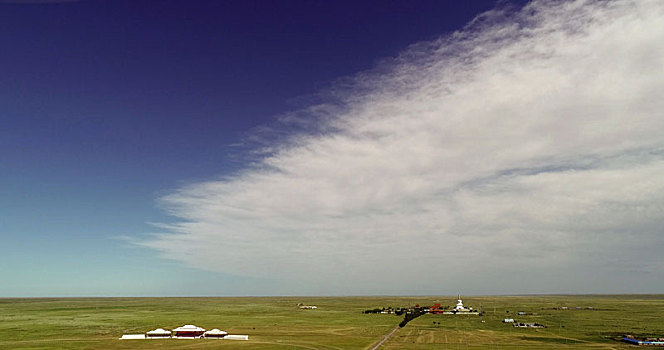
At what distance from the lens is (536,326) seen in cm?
13825

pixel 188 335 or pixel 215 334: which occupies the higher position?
pixel 215 334

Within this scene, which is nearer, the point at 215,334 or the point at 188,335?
the point at 215,334

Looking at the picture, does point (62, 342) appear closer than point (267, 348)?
No

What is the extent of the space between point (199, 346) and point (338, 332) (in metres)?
39.8

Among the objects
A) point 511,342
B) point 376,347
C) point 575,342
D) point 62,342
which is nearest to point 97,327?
point 62,342

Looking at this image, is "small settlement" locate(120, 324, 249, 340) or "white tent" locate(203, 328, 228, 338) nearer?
"small settlement" locate(120, 324, 249, 340)

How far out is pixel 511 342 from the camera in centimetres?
10231

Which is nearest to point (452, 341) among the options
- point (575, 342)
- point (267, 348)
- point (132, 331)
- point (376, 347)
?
point (376, 347)

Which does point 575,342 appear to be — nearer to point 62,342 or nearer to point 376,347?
point 376,347

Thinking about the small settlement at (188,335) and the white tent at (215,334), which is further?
the white tent at (215,334)

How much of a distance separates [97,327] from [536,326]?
135148 millimetres

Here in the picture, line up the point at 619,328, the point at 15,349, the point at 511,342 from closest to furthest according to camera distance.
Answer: the point at 15,349 → the point at 511,342 → the point at 619,328

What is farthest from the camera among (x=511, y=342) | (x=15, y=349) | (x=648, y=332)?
(x=648, y=332)

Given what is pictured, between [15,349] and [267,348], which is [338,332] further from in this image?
[15,349]
